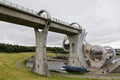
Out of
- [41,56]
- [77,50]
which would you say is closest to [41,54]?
[41,56]

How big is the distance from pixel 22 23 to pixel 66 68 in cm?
2612

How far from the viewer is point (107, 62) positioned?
75.8 metres

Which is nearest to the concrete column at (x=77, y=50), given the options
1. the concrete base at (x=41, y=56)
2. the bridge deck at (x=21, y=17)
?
the bridge deck at (x=21, y=17)

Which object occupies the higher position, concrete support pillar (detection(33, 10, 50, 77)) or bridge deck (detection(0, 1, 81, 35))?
bridge deck (detection(0, 1, 81, 35))

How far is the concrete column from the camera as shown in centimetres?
7206

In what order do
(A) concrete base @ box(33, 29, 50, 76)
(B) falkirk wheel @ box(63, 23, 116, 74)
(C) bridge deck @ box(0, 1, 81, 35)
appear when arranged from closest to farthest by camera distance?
(C) bridge deck @ box(0, 1, 81, 35)
(A) concrete base @ box(33, 29, 50, 76)
(B) falkirk wheel @ box(63, 23, 116, 74)

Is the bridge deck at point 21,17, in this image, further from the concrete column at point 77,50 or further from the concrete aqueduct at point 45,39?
the concrete column at point 77,50

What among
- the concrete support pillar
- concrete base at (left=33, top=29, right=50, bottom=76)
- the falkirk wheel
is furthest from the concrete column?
concrete base at (left=33, top=29, right=50, bottom=76)

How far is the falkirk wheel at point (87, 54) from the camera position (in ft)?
233

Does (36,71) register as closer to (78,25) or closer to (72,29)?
(72,29)

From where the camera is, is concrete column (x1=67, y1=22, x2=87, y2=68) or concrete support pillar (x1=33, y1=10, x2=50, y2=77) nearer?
concrete support pillar (x1=33, y1=10, x2=50, y2=77)

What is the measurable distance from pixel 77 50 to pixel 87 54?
5.99 meters

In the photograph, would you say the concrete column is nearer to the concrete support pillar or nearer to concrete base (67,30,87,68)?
concrete base (67,30,87,68)

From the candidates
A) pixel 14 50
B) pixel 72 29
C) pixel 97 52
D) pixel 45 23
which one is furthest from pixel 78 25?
pixel 14 50
